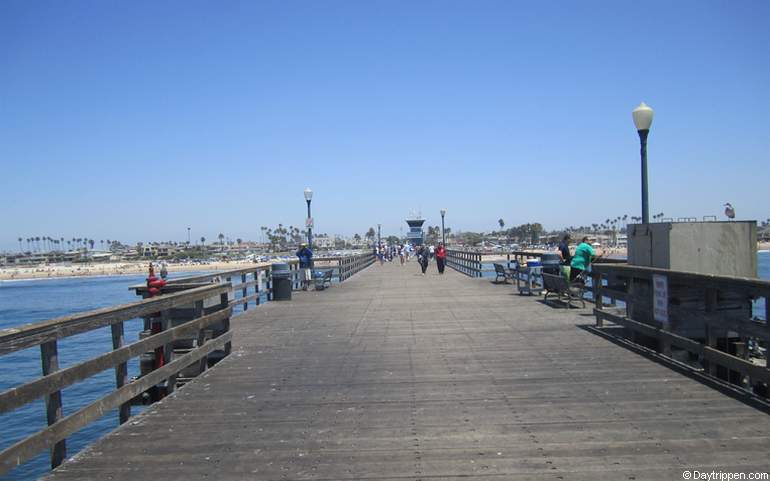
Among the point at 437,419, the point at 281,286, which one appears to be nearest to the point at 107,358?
the point at 437,419

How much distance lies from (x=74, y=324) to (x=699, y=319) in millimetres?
6106

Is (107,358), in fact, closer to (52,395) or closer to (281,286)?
(52,395)

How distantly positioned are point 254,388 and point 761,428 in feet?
16.2

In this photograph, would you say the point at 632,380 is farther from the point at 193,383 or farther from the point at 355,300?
the point at 355,300

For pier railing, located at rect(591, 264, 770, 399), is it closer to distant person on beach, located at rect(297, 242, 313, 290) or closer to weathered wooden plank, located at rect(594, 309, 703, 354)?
weathered wooden plank, located at rect(594, 309, 703, 354)

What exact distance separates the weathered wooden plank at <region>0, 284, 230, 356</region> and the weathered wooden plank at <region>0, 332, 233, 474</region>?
61cm

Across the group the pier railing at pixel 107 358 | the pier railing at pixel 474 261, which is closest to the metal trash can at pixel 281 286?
the pier railing at pixel 474 261

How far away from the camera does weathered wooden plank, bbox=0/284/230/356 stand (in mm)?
4305

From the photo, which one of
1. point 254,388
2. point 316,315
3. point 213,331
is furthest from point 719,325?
point 316,315

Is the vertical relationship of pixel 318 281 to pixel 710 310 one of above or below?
below

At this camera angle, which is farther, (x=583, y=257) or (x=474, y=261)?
(x=474, y=261)

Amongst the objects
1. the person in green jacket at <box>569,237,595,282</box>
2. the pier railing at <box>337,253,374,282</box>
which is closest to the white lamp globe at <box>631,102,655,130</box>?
the person in green jacket at <box>569,237,595,282</box>

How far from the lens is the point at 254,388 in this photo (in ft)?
23.8

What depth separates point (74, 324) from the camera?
5.09 metres
